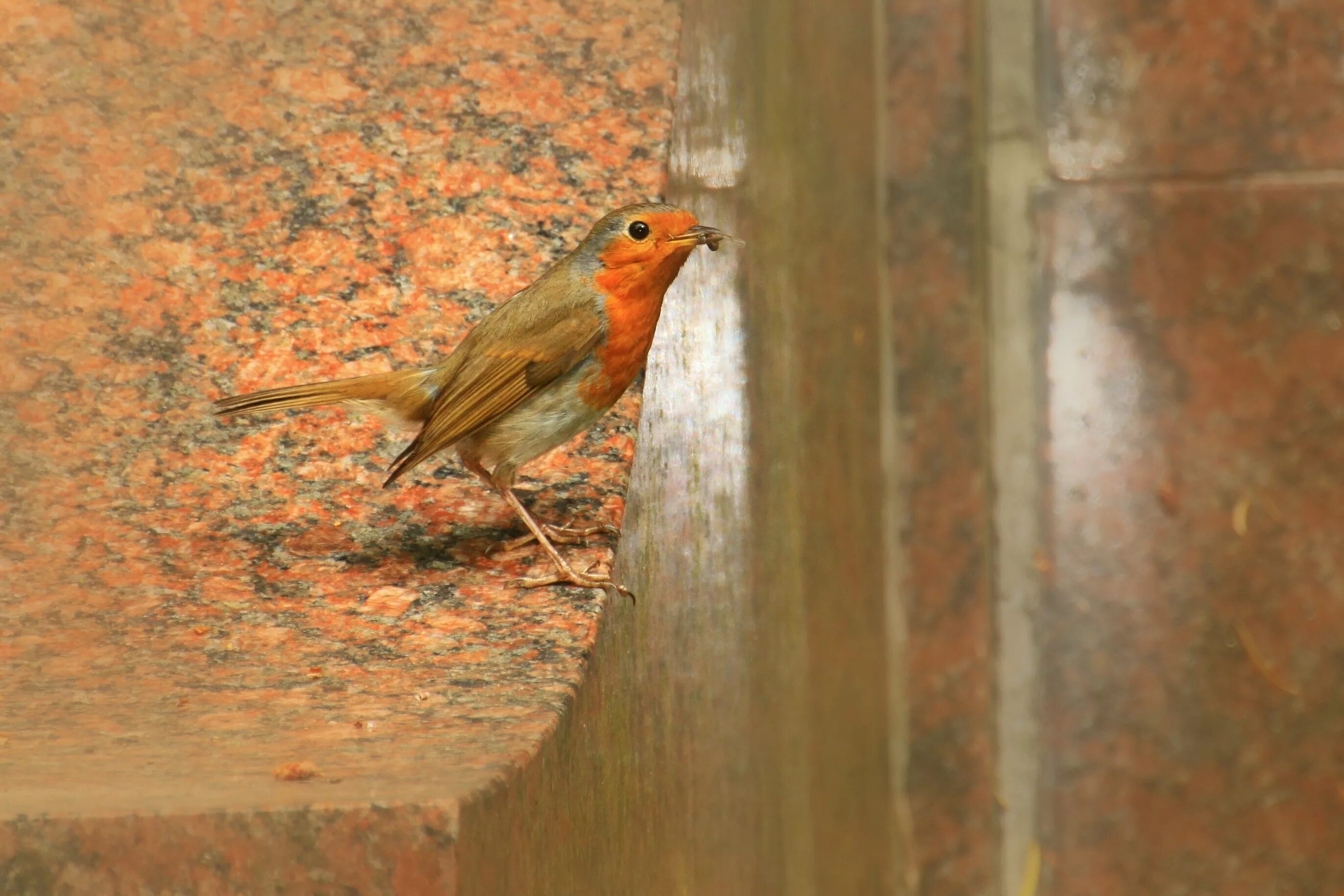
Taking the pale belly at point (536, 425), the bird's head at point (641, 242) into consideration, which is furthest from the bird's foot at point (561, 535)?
the bird's head at point (641, 242)

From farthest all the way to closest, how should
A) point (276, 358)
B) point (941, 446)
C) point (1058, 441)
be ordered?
point (941, 446), point (1058, 441), point (276, 358)

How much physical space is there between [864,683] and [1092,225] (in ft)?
4.46

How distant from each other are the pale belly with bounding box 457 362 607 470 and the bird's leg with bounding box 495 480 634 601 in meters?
0.12

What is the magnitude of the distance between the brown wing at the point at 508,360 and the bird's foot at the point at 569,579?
0.89 ft

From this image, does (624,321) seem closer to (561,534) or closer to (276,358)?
(561,534)

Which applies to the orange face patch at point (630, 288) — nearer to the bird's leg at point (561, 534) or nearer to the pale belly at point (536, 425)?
the pale belly at point (536, 425)

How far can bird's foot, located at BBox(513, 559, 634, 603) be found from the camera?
2.09 metres

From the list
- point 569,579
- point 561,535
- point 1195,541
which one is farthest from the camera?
point 1195,541

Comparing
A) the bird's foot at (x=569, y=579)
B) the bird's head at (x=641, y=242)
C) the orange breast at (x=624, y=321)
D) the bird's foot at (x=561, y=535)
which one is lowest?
the bird's foot at (x=569, y=579)

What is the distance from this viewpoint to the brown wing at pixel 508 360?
2252 mm

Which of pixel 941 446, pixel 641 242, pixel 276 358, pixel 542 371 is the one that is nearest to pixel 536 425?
pixel 542 371

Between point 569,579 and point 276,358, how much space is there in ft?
2.38

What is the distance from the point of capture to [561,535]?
2.25 meters

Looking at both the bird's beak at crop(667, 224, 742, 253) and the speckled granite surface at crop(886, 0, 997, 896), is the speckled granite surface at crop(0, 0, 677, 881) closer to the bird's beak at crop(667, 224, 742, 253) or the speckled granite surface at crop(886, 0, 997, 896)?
the bird's beak at crop(667, 224, 742, 253)
